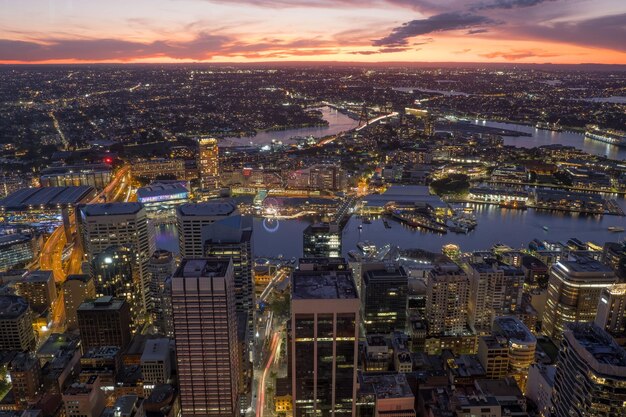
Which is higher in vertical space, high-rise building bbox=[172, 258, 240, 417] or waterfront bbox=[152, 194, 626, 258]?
high-rise building bbox=[172, 258, 240, 417]

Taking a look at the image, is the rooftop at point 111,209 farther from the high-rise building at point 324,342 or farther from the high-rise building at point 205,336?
the high-rise building at point 324,342

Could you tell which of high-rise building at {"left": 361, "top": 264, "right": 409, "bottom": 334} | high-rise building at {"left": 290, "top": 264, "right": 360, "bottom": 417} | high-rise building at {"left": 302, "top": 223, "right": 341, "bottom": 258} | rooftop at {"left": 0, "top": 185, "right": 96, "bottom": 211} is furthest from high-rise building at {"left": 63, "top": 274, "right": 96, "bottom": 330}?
rooftop at {"left": 0, "top": 185, "right": 96, "bottom": 211}

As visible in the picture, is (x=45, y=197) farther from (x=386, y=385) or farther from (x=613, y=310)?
(x=613, y=310)

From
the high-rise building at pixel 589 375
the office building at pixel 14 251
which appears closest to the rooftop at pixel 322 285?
the high-rise building at pixel 589 375

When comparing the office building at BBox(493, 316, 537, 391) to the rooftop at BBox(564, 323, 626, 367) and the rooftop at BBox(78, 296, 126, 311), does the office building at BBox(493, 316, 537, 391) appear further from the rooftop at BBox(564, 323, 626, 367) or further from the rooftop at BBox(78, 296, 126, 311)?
the rooftop at BBox(78, 296, 126, 311)

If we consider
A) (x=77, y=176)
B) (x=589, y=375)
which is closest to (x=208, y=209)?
(x=589, y=375)
